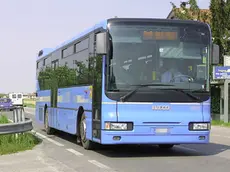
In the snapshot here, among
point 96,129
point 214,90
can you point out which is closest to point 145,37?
point 96,129

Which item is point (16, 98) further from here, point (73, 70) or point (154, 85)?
point (154, 85)

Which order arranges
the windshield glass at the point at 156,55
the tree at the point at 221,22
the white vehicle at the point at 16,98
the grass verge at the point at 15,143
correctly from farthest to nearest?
the white vehicle at the point at 16,98 → the tree at the point at 221,22 → the grass verge at the point at 15,143 → the windshield glass at the point at 156,55

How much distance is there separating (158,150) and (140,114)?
2.56m

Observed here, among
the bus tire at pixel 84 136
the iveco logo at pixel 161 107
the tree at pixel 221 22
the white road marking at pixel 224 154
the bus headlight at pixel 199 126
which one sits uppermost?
the tree at pixel 221 22

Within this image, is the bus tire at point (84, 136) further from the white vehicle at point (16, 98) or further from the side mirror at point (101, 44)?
the white vehicle at point (16, 98)

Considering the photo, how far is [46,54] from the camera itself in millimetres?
19453

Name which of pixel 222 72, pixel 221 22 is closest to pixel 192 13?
pixel 221 22

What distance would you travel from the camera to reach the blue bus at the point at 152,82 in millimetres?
10438

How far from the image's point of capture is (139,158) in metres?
10.9

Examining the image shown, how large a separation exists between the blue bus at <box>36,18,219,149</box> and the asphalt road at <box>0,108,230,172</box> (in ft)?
1.55

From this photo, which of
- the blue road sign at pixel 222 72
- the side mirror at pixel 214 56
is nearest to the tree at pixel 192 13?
the blue road sign at pixel 222 72

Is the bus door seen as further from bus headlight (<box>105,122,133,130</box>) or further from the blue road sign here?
the blue road sign

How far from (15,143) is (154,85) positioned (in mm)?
4859

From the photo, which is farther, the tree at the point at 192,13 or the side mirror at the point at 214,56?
the tree at the point at 192,13
